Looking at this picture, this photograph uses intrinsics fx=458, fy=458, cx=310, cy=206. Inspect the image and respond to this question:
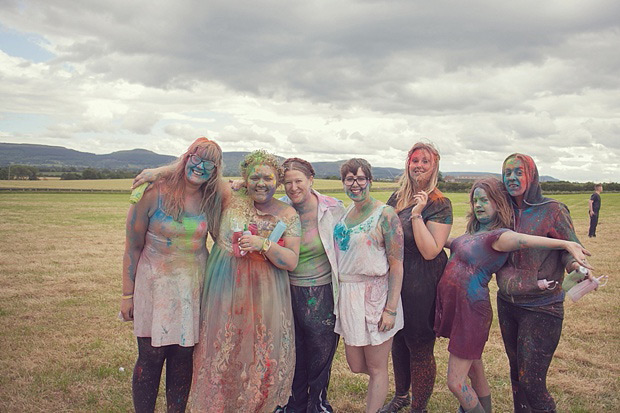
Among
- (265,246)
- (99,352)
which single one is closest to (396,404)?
(265,246)

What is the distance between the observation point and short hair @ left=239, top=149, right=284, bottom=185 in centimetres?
407

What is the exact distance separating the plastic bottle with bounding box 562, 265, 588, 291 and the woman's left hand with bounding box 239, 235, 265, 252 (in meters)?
2.43

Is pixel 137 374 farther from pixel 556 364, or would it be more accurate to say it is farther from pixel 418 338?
pixel 556 364

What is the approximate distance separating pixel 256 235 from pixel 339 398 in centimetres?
246

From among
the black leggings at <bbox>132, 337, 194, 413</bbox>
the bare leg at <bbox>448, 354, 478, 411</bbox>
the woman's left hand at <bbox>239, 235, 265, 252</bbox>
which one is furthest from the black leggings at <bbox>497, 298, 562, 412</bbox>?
the black leggings at <bbox>132, 337, 194, 413</bbox>

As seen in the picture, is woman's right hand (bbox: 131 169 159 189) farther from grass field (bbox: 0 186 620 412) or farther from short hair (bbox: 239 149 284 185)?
grass field (bbox: 0 186 620 412)

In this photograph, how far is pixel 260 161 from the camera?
406 cm

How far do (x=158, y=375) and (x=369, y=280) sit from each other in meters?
2.02

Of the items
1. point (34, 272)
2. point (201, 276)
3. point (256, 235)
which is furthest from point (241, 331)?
Answer: point (34, 272)

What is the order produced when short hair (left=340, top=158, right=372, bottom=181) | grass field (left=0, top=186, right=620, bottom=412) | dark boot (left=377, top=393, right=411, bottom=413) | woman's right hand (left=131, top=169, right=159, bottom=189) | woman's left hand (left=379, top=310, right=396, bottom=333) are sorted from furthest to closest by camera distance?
grass field (left=0, top=186, right=620, bottom=412) < dark boot (left=377, top=393, right=411, bottom=413) < short hair (left=340, top=158, right=372, bottom=181) < woman's left hand (left=379, top=310, right=396, bottom=333) < woman's right hand (left=131, top=169, right=159, bottom=189)

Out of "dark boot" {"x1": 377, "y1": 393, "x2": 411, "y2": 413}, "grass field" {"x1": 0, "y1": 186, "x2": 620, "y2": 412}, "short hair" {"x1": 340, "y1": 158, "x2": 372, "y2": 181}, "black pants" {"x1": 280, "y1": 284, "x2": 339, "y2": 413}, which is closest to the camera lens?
"short hair" {"x1": 340, "y1": 158, "x2": 372, "y2": 181}

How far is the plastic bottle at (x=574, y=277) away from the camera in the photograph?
3471 millimetres

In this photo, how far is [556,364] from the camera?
6.13 m

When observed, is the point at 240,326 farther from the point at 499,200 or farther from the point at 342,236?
the point at 499,200
